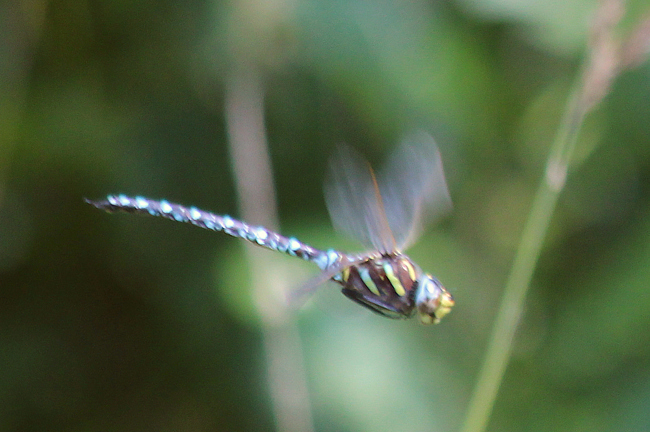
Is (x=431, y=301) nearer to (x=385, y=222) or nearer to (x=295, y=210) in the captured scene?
(x=385, y=222)

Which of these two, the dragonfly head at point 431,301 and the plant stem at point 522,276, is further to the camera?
the dragonfly head at point 431,301

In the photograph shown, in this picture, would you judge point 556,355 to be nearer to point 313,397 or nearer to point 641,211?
point 641,211

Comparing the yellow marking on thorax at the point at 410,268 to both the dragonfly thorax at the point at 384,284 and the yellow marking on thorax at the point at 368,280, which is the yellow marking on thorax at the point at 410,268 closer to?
the dragonfly thorax at the point at 384,284

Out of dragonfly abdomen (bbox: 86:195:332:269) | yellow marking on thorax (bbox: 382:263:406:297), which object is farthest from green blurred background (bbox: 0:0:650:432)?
yellow marking on thorax (bbox: 382:263:406:297)

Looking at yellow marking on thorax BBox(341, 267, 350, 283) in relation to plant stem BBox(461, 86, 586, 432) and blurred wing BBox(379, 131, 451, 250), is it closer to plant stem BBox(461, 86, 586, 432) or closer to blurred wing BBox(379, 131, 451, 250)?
blurred wing BBox(379, 131, 451, 250)

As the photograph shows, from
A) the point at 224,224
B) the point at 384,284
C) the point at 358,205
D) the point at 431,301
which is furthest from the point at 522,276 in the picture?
the point at 224,224

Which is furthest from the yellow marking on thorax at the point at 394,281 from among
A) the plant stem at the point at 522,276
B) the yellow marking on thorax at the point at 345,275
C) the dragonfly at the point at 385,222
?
the plant stem at the point at 522,276
